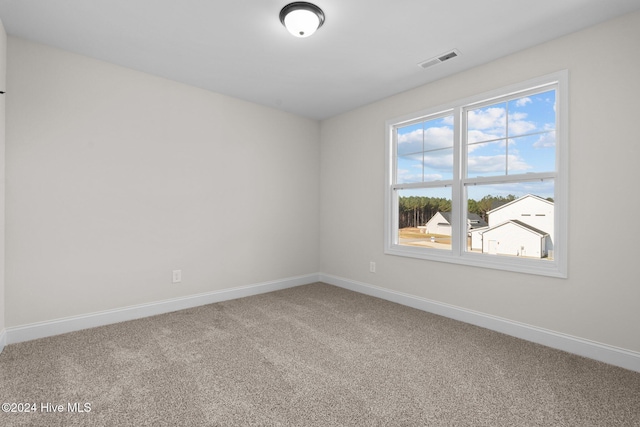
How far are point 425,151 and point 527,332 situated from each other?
6.76 feet

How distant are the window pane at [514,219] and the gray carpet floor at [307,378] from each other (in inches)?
31.6

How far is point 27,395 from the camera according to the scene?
1763 mm

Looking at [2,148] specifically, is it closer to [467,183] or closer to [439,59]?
[439,59]

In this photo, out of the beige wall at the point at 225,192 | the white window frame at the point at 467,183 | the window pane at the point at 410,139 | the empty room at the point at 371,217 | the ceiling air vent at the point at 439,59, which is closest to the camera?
the empty room at the point at 371,217

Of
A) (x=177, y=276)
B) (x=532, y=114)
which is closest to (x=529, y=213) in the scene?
(x=532, y=114)

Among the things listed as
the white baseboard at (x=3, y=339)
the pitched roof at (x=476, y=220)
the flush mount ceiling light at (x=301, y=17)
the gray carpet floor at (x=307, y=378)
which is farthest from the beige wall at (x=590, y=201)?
the white baseboard at (x=3, y=339)

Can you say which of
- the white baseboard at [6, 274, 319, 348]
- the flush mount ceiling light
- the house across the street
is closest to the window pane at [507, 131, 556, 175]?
the house across the street

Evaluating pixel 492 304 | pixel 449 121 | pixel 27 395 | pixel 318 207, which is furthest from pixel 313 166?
pixel 27 395

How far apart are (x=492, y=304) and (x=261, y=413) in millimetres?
2309

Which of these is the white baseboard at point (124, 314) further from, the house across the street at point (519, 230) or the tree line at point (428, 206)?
the house across the street at point (519, 230)

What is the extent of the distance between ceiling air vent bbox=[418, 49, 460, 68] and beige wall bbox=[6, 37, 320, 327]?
2.08 m

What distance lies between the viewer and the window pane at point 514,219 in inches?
103

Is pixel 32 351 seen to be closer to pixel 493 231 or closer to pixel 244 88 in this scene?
pixel 244 88

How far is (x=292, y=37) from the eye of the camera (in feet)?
8.21
